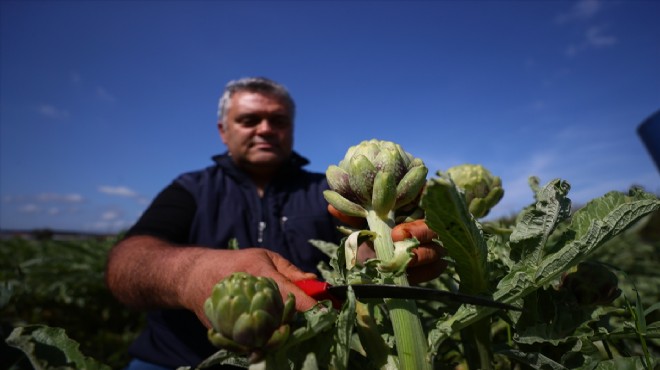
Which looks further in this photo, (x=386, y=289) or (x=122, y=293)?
(x=122, y=293)

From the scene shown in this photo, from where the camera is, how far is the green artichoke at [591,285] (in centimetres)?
81

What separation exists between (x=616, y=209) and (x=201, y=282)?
33.1 inches

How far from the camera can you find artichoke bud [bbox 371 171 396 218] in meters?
0.72

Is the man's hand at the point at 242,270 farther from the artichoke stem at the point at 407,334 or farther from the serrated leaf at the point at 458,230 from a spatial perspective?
the serrated leaf at the point at 458,230

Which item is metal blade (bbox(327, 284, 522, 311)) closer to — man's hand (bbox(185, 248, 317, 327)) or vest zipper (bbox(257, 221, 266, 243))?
man's hand (bbox(185, 248, 317, 327))

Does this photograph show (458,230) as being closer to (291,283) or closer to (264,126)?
(291,283)

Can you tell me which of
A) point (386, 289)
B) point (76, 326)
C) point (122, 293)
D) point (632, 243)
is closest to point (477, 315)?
point (386, 289)

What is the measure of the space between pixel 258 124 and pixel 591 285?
244 centimetres

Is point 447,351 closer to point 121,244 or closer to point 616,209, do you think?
point 616,209

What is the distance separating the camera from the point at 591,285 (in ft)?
2.67

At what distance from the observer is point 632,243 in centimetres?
356

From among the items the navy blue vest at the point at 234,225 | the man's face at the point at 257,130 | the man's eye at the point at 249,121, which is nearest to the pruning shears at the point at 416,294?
the navy blue vest at the point at 234,225

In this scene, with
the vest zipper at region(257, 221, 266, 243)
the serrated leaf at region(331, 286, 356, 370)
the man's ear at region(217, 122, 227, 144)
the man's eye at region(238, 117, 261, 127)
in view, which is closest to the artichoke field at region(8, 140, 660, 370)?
the serrated leaf at region(331, 286, 356, 370)

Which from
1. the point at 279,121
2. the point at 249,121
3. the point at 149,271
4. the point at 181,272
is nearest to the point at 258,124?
the point at 249,121
